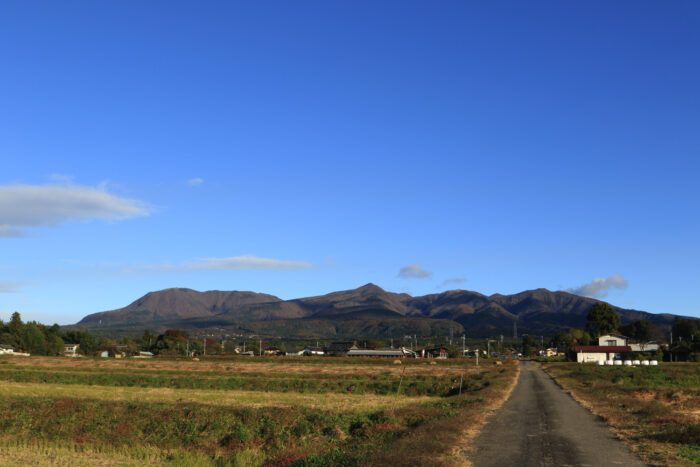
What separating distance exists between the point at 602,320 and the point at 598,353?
1548 inches

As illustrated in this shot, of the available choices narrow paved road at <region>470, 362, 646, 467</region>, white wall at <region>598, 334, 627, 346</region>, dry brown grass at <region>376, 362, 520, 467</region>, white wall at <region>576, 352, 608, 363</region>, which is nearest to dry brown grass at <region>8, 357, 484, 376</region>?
white wall at <region>576, 352, 608, 363</region>

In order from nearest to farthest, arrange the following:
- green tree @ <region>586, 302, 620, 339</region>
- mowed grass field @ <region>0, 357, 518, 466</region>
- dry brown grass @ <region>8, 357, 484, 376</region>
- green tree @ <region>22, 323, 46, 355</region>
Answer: mowed grass field @ <region>0, 357, 518, 466</region> → dry brown grass @ <region>8, 357, 484, 376</region> → green tree @ <region>22, 323, 46, 355</region> → green tree @ <region>586, 302, 620, 339</region>

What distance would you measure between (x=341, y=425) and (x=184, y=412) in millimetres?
9564

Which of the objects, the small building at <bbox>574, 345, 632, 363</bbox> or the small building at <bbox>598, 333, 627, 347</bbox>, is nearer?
the small building at <bbox>574, 345, 632, 363</bbox>

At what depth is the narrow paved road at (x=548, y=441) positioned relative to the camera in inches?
778

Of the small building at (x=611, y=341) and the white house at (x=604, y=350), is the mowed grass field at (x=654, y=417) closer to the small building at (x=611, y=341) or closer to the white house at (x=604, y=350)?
the white house at (x=604, y=350)

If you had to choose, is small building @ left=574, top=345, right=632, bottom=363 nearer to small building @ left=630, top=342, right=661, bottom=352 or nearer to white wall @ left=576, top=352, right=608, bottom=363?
white wall @ left=576, top=352, right=608, bottom=363

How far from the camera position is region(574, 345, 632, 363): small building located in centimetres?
13262

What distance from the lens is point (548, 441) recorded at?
23625 millimetres

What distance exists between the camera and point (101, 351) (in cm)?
19688

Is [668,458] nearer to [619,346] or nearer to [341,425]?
[341,425]

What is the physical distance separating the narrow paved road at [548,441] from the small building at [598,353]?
347ft

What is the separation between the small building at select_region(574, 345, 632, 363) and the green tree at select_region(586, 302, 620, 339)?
2723cm

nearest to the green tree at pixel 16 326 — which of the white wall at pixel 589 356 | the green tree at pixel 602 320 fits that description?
the white wall at pixel 589 356
